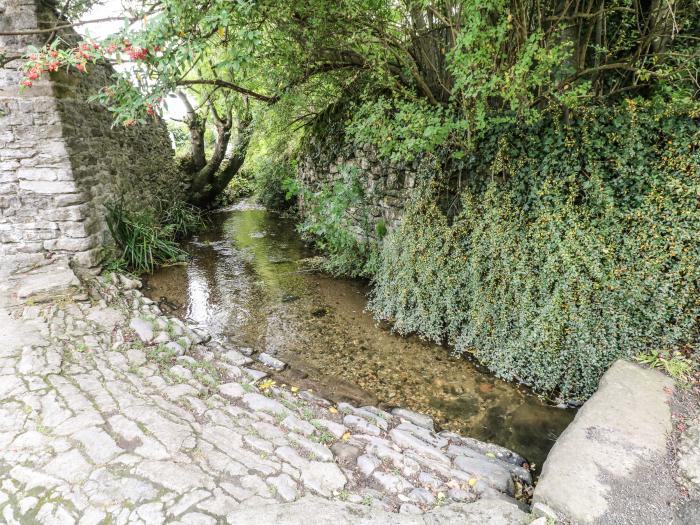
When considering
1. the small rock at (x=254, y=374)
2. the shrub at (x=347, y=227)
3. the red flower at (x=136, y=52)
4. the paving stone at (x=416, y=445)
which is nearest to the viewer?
the paving stone at (x=416, y=445)

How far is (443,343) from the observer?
14.8 ft

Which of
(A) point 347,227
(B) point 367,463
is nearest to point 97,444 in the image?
(B) point 367,463

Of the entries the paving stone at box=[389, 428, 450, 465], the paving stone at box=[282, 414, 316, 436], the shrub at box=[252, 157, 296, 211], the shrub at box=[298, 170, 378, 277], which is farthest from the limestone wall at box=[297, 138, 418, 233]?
the paving stone at box=[282, 414, 316, 436]

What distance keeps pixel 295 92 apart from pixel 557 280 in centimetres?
482

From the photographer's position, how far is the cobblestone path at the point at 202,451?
2.12 meters

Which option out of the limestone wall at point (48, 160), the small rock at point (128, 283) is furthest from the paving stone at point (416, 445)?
the limestone wall at point (48, 160)

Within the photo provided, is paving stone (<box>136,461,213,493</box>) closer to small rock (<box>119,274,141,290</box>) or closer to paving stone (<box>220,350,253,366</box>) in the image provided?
paving stone (<box>220,350,253,366</box>)

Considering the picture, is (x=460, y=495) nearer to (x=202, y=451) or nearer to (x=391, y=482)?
(x=391, y=482)

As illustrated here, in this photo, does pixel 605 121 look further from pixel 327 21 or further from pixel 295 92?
pixel 295 92

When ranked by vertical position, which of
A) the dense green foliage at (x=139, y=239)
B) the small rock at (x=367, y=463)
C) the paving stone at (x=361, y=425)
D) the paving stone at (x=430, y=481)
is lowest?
the paving stone at (x=430, y=481)

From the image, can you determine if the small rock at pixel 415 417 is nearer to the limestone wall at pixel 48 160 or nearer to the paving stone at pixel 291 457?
the paving stone at pixel 291 457

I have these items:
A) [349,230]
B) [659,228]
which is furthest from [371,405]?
[349,230]

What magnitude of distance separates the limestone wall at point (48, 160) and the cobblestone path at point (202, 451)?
177cm

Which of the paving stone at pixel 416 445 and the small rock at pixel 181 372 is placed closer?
the paving stone at pixel 416 445
